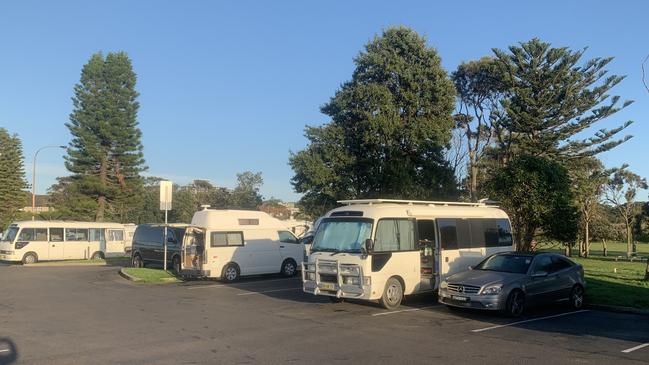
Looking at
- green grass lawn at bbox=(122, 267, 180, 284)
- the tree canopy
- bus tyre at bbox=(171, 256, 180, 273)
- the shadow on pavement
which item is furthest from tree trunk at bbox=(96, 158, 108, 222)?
the shadow on pavement

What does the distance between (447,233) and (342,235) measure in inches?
124

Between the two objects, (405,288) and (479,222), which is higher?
(479,222)

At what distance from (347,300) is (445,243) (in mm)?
2997

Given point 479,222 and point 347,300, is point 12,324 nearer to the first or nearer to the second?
point 347,300

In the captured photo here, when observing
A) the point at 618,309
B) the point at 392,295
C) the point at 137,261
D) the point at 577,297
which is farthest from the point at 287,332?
the point at 137,261

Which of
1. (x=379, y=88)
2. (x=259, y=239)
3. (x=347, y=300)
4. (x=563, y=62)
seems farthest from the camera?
(x=563, y=62)

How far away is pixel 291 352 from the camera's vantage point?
8.84 m

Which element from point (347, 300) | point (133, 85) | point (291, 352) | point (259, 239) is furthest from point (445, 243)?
point (133, 85)

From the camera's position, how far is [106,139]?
2275 inches

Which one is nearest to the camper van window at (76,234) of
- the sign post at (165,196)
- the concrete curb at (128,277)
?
the concrete curb at (128,277)

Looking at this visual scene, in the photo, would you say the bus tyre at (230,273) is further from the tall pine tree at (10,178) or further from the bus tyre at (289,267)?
the tall pine tree at (10,178)

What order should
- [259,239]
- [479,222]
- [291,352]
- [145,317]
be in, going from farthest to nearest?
[259,239]
[479,222]
[145,317]
[291,352]

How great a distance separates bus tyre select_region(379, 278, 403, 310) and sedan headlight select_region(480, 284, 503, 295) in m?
2.16

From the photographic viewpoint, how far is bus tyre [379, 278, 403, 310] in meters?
13.6
